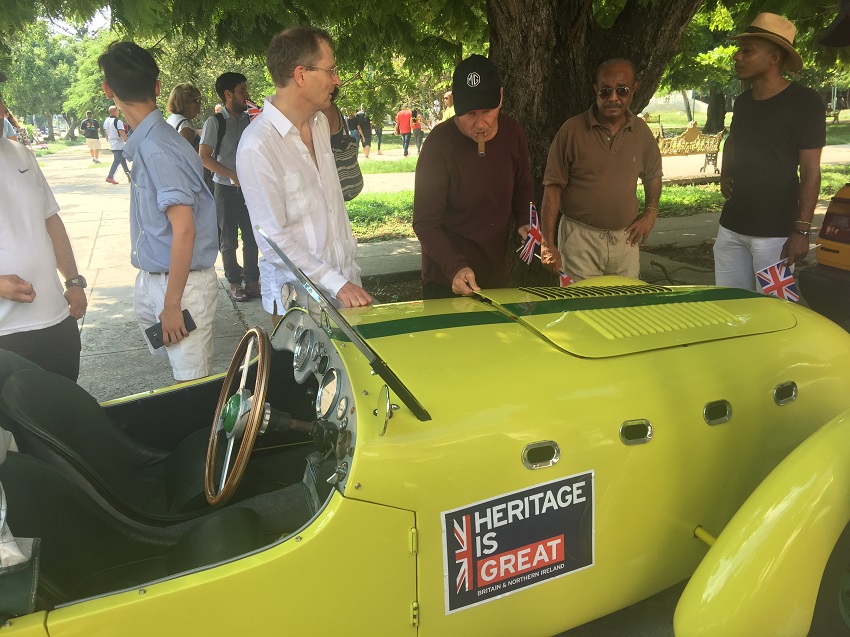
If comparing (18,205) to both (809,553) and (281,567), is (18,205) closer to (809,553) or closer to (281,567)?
(281,567)

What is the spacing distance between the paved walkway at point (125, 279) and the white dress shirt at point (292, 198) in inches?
90.6

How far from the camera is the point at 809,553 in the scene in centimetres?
181

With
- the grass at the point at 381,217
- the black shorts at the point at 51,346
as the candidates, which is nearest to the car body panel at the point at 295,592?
the black shorts at the point at 51,346

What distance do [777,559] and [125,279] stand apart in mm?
7140

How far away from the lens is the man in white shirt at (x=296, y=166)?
2635 millimetres

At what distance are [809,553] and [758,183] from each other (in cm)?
251

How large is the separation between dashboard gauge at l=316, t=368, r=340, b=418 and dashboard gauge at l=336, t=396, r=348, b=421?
0.04 metres

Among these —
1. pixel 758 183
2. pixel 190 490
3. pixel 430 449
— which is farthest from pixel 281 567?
pixel 758 183

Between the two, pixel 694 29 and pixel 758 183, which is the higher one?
pixel 694 29

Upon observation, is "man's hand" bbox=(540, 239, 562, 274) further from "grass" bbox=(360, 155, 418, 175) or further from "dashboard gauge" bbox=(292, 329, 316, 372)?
"grass" bbox=(360, 155, 418, 175)

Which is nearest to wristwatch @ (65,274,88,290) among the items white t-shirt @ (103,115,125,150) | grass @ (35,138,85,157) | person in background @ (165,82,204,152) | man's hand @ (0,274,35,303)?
man's hand @ (0,274,35,303)

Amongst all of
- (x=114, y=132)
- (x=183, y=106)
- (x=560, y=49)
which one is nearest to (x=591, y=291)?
(x=560, y=49)

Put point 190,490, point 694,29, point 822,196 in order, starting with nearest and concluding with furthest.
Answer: point 190,490, point 694,29, point 822,196

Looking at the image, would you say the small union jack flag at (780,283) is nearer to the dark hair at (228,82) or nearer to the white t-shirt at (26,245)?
the white t-shirt at (26,245)
